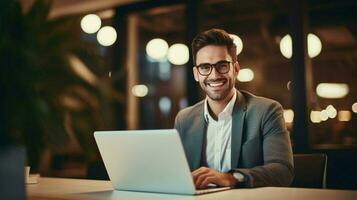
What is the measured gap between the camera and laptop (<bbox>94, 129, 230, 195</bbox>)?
4.07 ft

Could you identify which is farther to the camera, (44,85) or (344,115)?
(344,115)

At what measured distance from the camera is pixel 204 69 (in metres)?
1.86

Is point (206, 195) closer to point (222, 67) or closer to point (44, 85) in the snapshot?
point (44, 85)

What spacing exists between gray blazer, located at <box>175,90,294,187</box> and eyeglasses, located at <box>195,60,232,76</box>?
13 centimetres

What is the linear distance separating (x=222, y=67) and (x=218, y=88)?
0.31ft

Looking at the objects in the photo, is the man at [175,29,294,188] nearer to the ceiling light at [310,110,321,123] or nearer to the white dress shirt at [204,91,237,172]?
the white dress shirt at [204,91,237,172]

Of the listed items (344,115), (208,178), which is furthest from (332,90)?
(208,178)

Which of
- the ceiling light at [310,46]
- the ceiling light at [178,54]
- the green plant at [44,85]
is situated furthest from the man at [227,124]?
the ceiling light at [178,54]

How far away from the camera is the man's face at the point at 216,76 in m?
1.84

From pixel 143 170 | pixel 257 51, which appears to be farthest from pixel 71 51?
pixel 257 51

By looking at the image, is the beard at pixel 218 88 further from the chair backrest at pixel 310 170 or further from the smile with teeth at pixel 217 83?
the chair backrest at pixel 310 170

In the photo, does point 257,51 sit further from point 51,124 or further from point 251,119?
point 51,124

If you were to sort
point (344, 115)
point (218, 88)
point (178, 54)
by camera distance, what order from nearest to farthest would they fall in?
point (218, 88), point (344, 115), point (178, 54)

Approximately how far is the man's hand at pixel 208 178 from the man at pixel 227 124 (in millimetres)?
191
